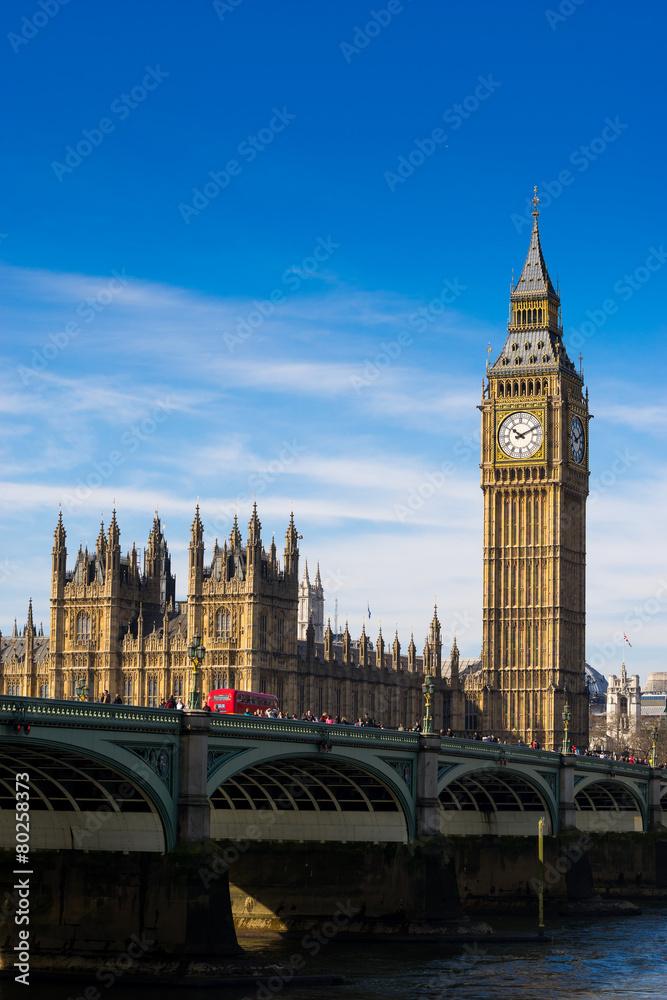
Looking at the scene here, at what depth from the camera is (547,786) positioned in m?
80.9

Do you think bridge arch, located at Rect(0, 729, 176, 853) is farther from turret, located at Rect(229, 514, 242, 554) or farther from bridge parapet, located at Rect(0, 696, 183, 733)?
turret, located at Rect(229, 514, 242, 554)

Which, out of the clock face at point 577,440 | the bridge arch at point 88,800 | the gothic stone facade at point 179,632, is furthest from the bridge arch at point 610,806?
the clock face at point 577,440

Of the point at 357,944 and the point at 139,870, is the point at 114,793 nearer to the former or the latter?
the point at 139,870

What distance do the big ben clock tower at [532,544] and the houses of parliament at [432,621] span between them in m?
0.14

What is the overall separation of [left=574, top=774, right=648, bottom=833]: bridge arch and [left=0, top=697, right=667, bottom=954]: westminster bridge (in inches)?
5.7

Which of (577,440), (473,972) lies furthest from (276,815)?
(577,440)

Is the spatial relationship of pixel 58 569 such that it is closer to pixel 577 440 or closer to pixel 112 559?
pixel 112 559

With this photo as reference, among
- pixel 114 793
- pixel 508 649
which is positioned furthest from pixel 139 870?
pixel 508 649

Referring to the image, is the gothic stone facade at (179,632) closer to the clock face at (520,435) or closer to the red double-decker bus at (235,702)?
the clock face at (520,435)

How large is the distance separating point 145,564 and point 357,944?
7184 cm

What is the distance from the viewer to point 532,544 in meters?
148

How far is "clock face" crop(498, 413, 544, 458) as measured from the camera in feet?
487

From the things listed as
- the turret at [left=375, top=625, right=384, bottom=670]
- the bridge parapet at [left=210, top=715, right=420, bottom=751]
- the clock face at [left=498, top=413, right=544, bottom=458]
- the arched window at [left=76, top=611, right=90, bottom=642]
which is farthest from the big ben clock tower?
the bridge parapet at [left=210, top=715, right=420, bottom=751]

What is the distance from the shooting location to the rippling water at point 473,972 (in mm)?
51094
